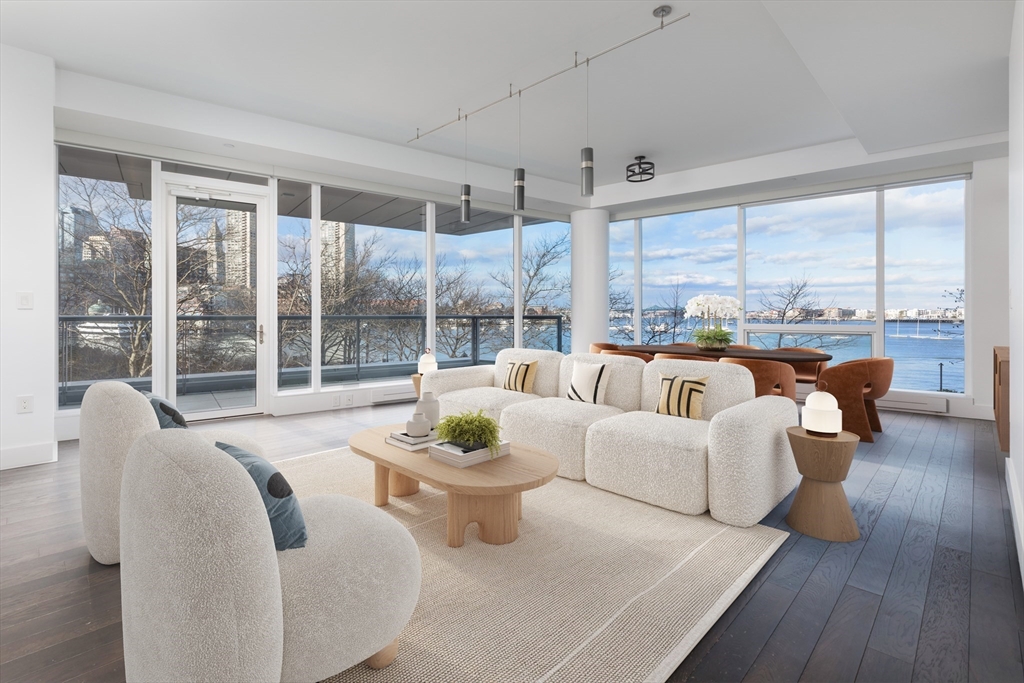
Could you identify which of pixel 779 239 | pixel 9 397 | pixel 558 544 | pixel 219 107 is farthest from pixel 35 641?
pixel 779 239

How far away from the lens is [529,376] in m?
4.21

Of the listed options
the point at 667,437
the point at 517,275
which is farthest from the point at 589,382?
the point at 517,275

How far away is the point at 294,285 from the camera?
17.9 ft

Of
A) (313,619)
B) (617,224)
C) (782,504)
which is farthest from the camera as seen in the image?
(617,224)

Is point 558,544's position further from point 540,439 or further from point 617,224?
point 617,224

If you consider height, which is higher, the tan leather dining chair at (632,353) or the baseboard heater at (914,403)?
the tan leather dining chair at (632,353)

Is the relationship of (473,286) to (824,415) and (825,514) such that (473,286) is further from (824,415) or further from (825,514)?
(825,514)

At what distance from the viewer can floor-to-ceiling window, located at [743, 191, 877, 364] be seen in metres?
5.82

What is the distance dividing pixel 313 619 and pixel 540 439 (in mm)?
2234

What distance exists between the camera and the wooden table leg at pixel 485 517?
7.61 feet

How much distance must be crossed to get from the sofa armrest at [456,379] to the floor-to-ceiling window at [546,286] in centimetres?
309

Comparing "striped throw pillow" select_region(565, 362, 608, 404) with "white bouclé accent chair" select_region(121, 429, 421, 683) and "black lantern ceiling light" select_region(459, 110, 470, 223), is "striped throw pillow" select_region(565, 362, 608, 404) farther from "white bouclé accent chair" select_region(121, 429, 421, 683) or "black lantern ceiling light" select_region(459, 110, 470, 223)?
"white bouclé accent chair" select_region(121, 429, 421, 683)

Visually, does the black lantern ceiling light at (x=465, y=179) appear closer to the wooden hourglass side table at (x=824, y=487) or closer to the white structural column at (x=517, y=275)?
the white structural column at (x=517, y=275)

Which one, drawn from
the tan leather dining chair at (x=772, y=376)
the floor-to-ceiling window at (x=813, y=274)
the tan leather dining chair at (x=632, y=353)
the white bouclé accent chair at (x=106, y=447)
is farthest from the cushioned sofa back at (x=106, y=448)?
the floor-to-ceiling window at (x=813, y=274)
